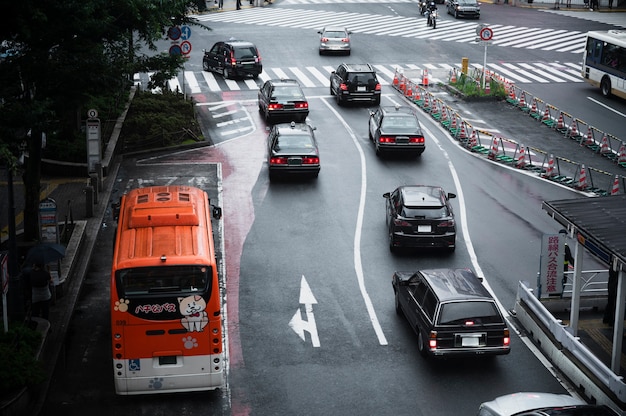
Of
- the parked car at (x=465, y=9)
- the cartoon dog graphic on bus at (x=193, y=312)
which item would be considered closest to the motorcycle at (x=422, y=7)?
the parked car at (x=465, y=9)

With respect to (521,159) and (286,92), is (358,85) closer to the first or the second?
(286,92)

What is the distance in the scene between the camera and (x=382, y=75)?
5116 cm

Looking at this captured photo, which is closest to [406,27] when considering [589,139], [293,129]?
[589,139]

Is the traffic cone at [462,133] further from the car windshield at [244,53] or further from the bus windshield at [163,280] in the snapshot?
the bus windshield at [163,280]

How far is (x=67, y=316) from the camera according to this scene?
21.3 m

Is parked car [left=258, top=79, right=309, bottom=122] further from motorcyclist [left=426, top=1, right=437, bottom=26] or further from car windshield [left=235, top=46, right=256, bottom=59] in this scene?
motorcyclist [left=426, top=1, right=437, bottom=26]

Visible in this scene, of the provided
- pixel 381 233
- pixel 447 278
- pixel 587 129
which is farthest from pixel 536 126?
pixel 447 278

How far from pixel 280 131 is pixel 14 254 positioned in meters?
15.0

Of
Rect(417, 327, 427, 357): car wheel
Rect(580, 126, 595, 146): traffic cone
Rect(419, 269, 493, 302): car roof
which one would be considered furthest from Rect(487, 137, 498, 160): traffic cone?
Rect(417, 327, 427, 357): car wheel

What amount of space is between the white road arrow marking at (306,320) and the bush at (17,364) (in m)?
5.96

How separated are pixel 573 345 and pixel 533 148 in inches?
746

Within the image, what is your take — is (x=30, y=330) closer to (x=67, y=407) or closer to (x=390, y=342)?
(x=67, y=407)

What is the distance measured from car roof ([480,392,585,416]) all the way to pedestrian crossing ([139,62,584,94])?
110ft

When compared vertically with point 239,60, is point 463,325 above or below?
below
